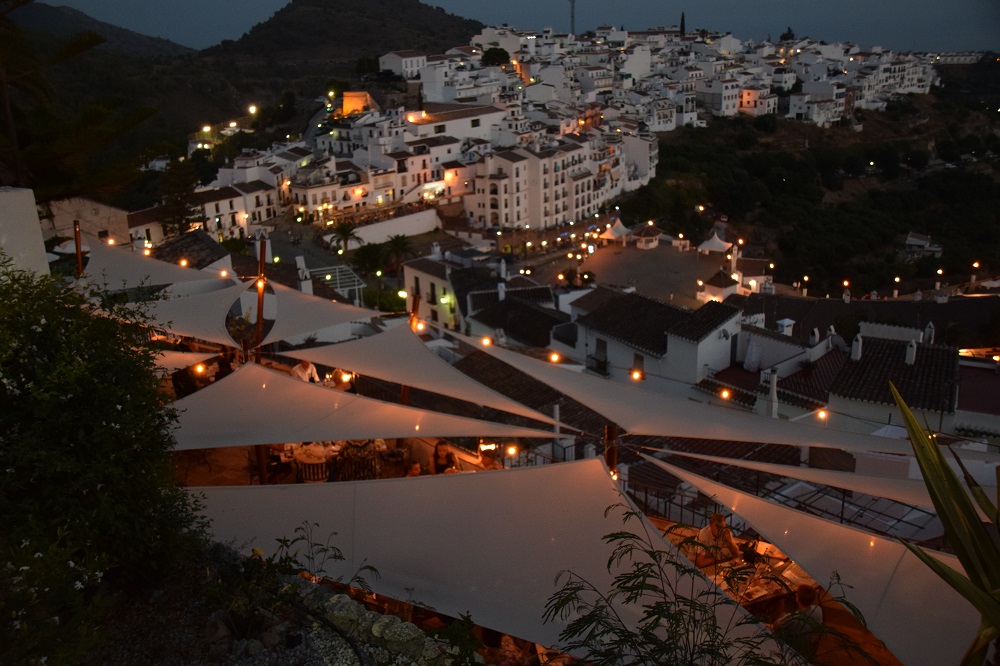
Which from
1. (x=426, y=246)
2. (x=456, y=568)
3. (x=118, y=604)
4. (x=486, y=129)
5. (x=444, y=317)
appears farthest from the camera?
(x=486, y=129)

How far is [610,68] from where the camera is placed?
57375 millimetres

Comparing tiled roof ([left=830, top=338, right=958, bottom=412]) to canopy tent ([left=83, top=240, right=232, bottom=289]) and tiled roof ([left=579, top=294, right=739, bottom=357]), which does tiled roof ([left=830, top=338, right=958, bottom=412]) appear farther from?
canopy tent ([left=83, top=240, right=232, bottom=289])

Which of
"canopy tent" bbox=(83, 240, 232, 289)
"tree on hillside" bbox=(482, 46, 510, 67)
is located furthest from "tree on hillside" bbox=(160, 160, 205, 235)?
"tree on hillside" bbox=(482, 46, 510, 67)

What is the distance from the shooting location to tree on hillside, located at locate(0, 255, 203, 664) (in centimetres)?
365

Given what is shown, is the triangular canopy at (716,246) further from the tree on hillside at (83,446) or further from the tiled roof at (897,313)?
the tree on hillside at (83,446)

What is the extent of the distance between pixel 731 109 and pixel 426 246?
2981cm

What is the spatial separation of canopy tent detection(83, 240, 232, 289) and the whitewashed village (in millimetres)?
49

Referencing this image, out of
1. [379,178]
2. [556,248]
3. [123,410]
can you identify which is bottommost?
[556,248]

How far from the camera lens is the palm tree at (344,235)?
1182 inches

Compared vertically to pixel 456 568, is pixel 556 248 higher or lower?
lower

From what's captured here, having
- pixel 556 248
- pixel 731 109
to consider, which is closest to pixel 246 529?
pixel 556 248

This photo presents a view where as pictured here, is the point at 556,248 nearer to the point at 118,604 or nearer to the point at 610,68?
the point at 610,68

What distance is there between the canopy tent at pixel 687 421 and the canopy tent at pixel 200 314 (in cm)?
303

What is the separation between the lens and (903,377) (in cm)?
1106
